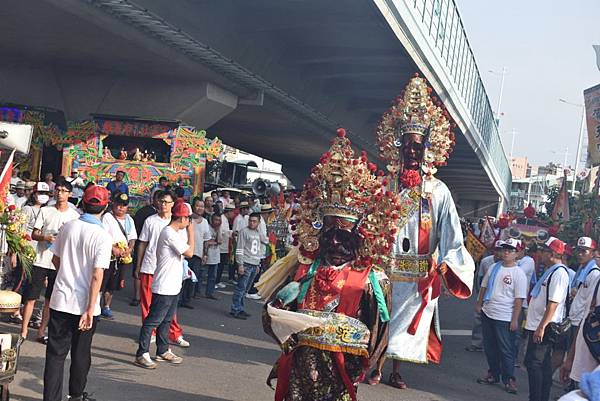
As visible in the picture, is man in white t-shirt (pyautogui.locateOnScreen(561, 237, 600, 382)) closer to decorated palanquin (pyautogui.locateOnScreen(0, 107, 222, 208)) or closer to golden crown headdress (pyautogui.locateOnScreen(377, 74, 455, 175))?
golden crown headdress (pyautogui.locateOnScreen(377, 74, 455, 175))

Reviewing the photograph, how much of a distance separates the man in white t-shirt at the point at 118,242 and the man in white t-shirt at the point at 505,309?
13.5ft

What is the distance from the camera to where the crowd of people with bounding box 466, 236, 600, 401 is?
678 cm

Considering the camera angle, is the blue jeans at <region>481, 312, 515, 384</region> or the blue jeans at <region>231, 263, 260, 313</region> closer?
the blue jeans at <region>481, 312, 515, 384</region>

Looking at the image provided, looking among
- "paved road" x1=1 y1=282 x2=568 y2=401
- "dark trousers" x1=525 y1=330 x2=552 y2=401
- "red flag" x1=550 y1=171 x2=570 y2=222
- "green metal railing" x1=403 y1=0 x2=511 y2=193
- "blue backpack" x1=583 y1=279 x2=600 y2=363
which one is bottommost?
"paved road" x1=1 y1=282 x2=568 y2=401

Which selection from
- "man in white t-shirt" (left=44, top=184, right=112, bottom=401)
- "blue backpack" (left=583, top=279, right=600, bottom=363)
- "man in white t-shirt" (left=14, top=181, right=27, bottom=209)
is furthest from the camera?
"man in white t-shirt" (left=14, top=181, right=27, bottom=209)

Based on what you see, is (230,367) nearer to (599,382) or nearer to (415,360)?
(415,360)

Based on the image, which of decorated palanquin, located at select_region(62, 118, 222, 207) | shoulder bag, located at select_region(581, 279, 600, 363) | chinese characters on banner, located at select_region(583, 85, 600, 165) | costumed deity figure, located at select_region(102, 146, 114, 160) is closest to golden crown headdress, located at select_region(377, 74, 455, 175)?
shoulder bag, located at select_region(581, 279, 600, 363)

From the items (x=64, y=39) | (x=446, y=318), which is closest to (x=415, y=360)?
(x=446, y=318)

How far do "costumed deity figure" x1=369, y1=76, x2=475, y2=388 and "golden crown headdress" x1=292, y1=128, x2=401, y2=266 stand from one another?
2602 millimetres

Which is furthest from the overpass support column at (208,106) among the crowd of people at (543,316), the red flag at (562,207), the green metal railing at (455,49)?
the crowd of people at (543,316)

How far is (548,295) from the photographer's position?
24.2 feet

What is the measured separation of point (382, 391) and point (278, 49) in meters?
13.7

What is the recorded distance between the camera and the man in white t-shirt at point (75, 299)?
5688mm

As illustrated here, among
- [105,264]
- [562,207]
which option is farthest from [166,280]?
[562,207]
